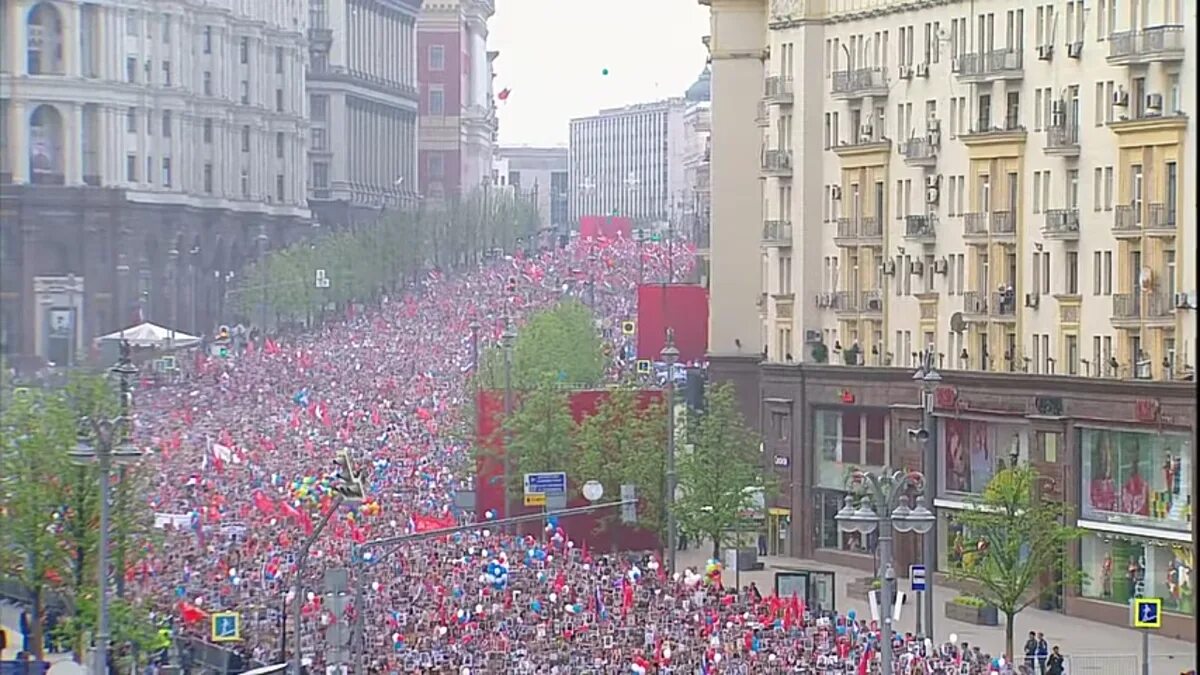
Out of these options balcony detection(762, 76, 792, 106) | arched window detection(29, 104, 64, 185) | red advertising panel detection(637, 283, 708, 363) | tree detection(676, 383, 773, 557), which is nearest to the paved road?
tree detection(676, 383, 773, 557)

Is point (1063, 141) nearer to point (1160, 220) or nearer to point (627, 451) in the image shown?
point (1160, 220)

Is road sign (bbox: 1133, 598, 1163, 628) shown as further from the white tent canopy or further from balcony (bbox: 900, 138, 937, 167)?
balcony (bbox: 900, 138, 937, 167)

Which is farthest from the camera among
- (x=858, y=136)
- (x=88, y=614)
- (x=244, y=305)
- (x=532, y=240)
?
(x=532, y=240)

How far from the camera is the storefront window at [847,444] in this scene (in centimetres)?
5434

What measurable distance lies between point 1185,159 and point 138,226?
14.4m

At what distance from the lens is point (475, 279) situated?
99.1m

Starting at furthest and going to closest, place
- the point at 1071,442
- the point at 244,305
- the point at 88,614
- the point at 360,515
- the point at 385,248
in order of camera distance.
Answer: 1. the point at 385,248
2. the point at 244,305
3. the point at 1071,442
4. the point at 360,515
5. the point at 88,614

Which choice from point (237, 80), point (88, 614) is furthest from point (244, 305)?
point (88, 614)

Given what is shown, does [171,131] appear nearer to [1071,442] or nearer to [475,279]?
[1071,442]

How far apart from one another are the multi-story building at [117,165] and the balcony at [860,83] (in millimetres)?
10796

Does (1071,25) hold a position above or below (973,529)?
above

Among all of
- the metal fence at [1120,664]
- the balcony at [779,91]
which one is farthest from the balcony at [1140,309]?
the balcony at [779,91]

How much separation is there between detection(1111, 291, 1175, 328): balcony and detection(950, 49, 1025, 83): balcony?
5301mm

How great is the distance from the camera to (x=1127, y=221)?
46531 millimetres
